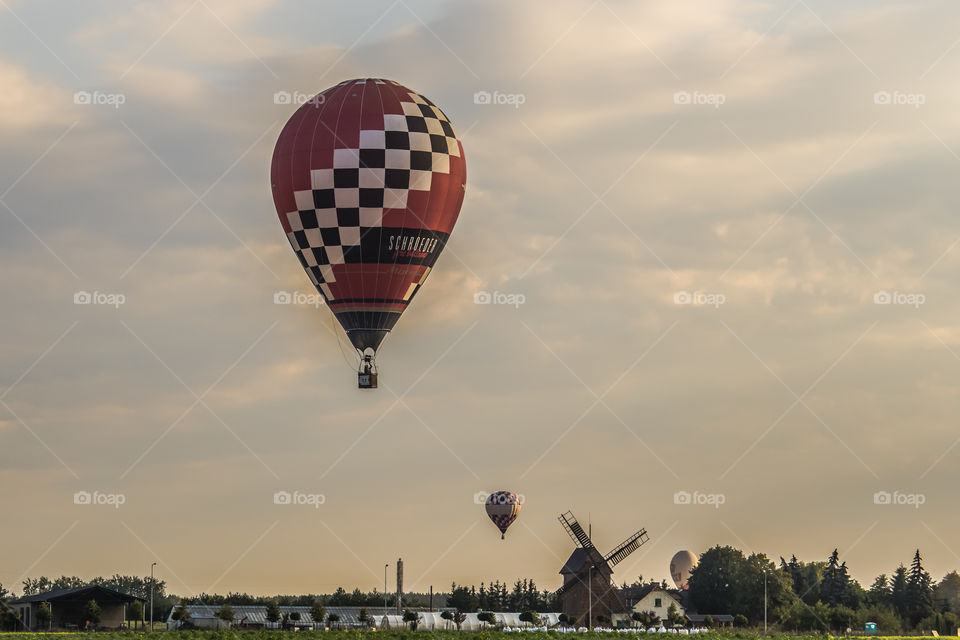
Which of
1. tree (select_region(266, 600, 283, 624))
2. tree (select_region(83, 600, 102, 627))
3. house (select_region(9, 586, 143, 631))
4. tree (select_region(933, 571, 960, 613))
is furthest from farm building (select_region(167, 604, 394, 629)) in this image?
tree (select_region(933, 571, 960, 613))

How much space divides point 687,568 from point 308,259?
Answer: 11964 cm

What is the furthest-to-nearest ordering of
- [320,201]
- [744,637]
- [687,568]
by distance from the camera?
[687,568], [744,637], [320,201]

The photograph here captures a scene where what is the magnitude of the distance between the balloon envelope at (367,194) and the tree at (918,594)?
9008 centimetres

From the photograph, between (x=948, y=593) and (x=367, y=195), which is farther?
(x=948, y=593)

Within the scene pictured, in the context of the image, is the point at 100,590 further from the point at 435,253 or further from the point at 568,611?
the point at 435,253

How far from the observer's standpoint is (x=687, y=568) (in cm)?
17488

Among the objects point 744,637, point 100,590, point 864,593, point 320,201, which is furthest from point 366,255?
point 864,593

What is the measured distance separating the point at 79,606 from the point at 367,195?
7220 cm

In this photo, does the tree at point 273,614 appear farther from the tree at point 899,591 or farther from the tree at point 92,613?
the tree at point 899,591

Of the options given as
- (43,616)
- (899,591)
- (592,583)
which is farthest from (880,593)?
(43,616)

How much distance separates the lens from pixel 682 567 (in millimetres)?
175250

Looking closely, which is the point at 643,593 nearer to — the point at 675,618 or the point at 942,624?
the point at 675,618

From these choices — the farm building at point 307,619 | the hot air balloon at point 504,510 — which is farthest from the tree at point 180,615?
the hot air balloon at point 504,510

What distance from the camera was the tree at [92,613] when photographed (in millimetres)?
117500
